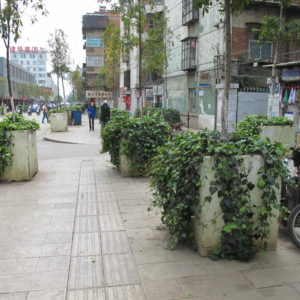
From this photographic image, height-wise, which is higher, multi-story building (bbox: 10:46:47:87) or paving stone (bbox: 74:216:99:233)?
multi-story building (bbox: 10:46:47:87)

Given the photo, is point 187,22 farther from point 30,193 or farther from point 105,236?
point 105,236

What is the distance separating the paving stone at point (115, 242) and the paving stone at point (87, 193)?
171cm

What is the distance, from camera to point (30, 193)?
6.63 meters

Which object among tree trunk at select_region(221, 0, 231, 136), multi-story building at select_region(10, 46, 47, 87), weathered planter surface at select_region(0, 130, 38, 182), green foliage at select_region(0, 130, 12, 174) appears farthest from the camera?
multi-story building at select_region(10, 46, 47, 87)

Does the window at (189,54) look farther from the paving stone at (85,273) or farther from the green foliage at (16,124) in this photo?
the paving stone at (85,273)

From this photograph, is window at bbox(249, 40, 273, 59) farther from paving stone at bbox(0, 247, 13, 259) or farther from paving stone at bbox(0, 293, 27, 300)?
paving stone at bbox(0, 293, 27, 300)

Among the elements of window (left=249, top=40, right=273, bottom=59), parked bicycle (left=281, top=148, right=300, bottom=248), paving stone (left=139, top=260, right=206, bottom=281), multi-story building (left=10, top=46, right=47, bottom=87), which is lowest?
paving stone (left=139, top=260, right=206, bottom=281)

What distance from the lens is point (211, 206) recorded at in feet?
12.0

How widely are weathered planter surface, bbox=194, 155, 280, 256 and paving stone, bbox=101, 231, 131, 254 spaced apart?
0.86 meters

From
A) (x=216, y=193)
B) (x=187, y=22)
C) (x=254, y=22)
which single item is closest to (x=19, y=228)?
(x=216, y=193)

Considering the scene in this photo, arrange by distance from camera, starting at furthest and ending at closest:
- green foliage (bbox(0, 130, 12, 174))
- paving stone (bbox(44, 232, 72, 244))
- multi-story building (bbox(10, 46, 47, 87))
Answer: multi-story building (bbox(10, 46, 47, 87)), green foliage (bbox(0, 130, 12, 174)), paving stone (bbox(44, 232, 72, 244))

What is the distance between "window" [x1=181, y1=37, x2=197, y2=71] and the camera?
2316 centimetres

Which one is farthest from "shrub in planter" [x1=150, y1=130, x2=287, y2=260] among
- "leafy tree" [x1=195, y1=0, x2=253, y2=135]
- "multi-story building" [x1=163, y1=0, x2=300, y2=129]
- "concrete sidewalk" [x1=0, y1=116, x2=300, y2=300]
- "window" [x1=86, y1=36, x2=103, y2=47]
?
"window" [x1=86, y1=36, x2=103, y2=47]

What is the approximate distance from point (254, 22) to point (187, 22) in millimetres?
5165
